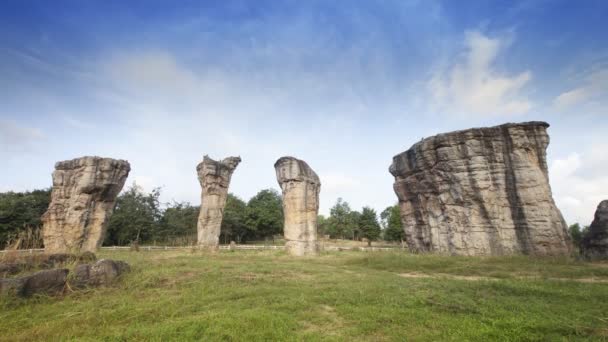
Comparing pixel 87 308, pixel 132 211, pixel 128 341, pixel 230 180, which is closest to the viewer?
pixel 128 341

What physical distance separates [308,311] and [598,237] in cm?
1984

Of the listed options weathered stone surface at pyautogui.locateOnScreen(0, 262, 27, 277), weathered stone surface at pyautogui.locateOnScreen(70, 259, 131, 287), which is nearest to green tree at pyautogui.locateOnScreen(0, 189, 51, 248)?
weathered stone surface at pyautogui.locateOnScreen(0, 262, 27, 277)

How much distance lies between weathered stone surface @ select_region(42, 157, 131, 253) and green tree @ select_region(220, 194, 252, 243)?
81.8 feet

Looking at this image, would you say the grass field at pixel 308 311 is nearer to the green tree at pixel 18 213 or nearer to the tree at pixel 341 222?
the green tree at pixel 18 213

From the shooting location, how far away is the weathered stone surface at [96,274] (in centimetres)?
729

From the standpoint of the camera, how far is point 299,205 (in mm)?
20812

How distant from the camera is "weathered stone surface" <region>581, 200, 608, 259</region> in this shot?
15.8 meters

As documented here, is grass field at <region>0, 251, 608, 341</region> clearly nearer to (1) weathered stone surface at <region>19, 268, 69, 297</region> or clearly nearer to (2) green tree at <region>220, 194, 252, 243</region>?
(1) weathered stone surface at <region>19, 268, 69, 297</region>

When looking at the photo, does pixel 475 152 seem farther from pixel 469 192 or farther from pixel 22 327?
pixel 22 327

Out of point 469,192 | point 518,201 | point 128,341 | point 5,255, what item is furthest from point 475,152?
point 5,255

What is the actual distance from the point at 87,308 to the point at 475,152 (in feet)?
69.8

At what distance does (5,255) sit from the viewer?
27.6 feet

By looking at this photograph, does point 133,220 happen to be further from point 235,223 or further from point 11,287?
point 11,287

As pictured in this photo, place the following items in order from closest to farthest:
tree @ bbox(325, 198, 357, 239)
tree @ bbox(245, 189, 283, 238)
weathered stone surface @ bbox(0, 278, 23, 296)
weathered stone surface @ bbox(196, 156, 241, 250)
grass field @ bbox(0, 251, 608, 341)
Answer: grass field @ bbox(0, 251, 608, 341) → weathered stone surface @ bbox(0, 278, 23, 296) → weathered stone surface @ bbox(196, 156, 241, 250) → tree @ bbox(245, 189, 283, 238) → tree @ bbox(325, 198, 357, 239)
